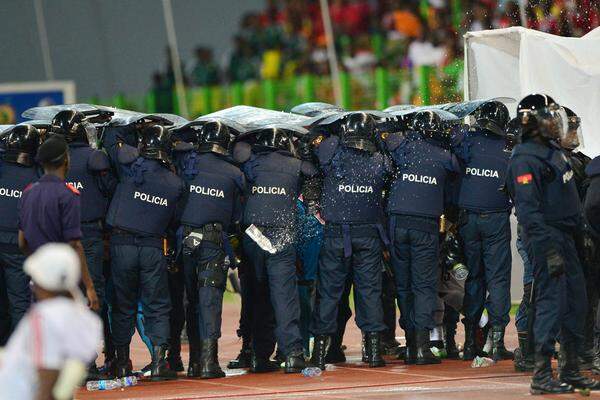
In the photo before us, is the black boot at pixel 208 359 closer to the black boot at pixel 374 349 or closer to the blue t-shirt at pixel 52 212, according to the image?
the black boot at pixel 374 349

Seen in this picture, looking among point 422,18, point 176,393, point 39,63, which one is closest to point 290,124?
point 176,393

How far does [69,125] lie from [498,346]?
4102mm

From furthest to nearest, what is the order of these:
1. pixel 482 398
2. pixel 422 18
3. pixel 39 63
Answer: pixel 39 63, pixel 422 18, pixel 482 398

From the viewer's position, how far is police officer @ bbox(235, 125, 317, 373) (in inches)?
440

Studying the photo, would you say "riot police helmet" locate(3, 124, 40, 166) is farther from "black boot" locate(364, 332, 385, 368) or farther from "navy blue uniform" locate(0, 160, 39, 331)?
"black boot" locate(364, 332, 385, 368)

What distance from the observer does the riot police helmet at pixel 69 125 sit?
10938mm

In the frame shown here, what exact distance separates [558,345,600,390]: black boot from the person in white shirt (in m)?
4.11

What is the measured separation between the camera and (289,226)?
1129 centimetres

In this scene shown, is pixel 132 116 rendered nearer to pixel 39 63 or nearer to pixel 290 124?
pixel 290 124

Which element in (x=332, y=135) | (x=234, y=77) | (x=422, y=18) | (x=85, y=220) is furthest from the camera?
(x=234, y=77)

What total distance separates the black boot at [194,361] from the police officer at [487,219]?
7.72ft

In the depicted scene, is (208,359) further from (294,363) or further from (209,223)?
(209,223)

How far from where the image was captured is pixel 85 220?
1094 cm

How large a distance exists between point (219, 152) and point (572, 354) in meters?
3.40
